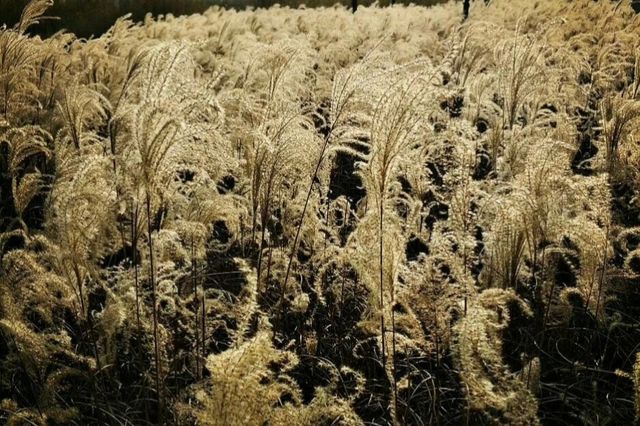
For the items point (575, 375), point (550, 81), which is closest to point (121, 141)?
point (575, 375)

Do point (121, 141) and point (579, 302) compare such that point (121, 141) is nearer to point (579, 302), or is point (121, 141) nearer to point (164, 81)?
point (164, 81)

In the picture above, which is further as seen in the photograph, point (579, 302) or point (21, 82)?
point (21, 82)

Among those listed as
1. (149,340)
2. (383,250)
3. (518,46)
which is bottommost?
(149,340)

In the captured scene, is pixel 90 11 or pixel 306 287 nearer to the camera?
pixel 306 287

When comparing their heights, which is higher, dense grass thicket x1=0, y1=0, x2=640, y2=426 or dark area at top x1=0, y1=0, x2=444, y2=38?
dark area at top x1=0, y1=0, x2=444, y2=38

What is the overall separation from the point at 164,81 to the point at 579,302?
221cm

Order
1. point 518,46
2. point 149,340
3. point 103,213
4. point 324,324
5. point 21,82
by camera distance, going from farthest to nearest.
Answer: point 21,82 < point 518,46 < point 324,324 < point 149,340 < point 103,213

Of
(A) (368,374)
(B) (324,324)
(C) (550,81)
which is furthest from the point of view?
(C) (550,81)

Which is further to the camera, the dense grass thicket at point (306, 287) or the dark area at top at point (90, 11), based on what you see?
the dark area at top at point (90, 11)

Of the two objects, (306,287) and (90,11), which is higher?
(90,11)

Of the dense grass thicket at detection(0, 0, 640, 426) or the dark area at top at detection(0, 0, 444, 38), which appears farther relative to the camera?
the dark area at top at detection(0, 0, 444, 38)

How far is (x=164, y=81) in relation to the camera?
1.63 metres

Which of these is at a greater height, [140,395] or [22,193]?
[22,193]

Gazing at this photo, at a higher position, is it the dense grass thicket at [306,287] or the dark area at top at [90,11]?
the dark area at top at [90,11]
